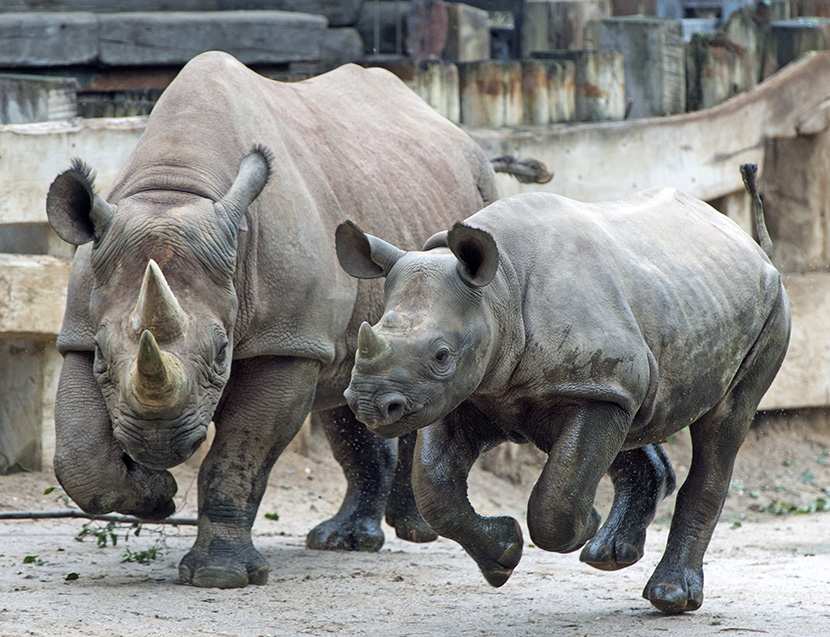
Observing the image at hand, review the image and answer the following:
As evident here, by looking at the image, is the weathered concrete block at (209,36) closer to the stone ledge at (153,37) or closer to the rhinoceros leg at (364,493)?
the stone ledge at (153,37)

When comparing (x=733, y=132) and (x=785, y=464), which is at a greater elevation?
(x=733, y=132)

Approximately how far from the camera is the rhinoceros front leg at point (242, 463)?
5.70 m

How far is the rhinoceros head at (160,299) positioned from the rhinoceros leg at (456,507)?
90 centimetres

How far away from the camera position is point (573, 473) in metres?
4.58

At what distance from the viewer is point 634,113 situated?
1002 cm

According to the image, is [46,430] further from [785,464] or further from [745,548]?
[785,464]

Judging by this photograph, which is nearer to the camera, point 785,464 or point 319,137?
point 319,137

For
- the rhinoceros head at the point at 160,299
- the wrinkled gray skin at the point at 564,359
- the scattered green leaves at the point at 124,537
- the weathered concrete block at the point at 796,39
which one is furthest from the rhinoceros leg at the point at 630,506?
the weathered concrete block at the point at 796,39

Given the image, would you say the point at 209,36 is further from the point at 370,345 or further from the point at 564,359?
the point at 370,345

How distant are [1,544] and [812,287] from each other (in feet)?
19.3

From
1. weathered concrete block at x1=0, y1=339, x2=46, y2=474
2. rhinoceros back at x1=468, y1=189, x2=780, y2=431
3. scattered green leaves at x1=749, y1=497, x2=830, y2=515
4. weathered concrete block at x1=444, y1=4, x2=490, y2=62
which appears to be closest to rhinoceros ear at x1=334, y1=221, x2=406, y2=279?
rhinoceros back at x1=468, y1=189, x2=780, y2=431

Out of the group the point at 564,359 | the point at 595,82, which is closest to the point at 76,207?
the point at 564,359

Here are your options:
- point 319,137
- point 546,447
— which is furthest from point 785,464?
point 546,447

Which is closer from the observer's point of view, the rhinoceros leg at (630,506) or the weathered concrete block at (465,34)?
the rhinoceros leg at (630,506)
